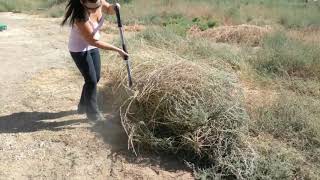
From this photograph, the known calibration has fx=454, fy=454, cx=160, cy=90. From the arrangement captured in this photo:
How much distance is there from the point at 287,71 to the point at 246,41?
94.7 inches

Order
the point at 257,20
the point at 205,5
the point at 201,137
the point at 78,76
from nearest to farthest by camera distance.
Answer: the point at 201,137, the point at 78,76, the point at 257,20, the point at 205,5

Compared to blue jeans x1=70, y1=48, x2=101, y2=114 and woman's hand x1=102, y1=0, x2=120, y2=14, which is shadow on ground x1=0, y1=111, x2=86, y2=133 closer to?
blue jeans x1=70, y1=48, x2=101, y2=114

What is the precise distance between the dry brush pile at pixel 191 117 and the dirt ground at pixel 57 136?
0.55ft

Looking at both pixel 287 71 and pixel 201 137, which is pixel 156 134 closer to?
pixel 201 137

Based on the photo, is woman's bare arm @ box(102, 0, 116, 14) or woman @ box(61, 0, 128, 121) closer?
woman @ box(61, 0, 128, 121)

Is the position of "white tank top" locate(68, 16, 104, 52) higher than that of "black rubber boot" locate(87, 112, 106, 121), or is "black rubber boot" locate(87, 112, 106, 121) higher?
"white tank top" locate(68, 16, 104, 52)

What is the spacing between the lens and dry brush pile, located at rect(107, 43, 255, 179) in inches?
147

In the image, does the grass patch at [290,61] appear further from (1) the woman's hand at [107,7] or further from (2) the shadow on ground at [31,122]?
(2) the shadow on ground at [31,122]

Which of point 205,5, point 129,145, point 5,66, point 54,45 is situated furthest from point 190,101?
point 205,5

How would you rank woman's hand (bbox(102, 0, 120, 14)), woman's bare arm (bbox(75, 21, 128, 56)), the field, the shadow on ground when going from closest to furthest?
1. the field
2. woman's bare arm (bbox(75, 21, 128, 56))
3. woman's hand (bbox(102, 0, 120, 14))
4. the shadow on ground

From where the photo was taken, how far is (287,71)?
6.00 m

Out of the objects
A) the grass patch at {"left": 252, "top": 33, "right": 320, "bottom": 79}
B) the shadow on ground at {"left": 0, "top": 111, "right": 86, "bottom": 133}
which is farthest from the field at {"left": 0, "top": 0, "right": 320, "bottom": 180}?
the shadow on ground at {"left": 0, "top": 111, "right": 86, "bottom": 133}

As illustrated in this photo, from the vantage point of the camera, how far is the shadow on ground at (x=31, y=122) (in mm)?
4446

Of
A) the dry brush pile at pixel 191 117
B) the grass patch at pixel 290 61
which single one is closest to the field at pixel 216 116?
the dry brush pile at pixel 191 117
